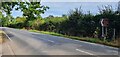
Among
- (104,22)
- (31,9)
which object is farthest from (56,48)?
(31,9)

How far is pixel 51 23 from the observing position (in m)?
52.8

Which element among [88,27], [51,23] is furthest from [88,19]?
[51,23]

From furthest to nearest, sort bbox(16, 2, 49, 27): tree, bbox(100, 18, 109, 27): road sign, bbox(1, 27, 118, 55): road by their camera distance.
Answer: bbox(16, 2, 49, 27): tree < bbox(100, 18, 109, 27): road sign < bbox(1, 27, 118, 55): road

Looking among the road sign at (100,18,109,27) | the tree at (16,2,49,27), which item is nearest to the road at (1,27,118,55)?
the road sign at (100,18,109,27)

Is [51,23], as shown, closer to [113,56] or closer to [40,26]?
[40,26]

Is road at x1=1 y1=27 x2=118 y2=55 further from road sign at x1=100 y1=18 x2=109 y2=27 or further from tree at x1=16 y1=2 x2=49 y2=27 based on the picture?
tree at x1=16 y1=2 x2=49 y2=27

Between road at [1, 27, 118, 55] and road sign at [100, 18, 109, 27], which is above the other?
road sign at [100, 18, 109, 27]

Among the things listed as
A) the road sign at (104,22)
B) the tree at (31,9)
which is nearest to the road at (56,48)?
the road sign at (104,22)

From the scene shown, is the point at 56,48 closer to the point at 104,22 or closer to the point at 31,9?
the point at 104,22

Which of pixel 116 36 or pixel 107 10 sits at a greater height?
pixel 107 10

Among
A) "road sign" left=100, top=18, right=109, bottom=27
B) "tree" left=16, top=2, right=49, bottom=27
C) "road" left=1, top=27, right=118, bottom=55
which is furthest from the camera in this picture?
"tree" left=16, top=2, right=49, bottom=27

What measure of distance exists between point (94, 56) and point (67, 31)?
2747 centimetres

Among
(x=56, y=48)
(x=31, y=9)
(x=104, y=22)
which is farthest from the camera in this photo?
(x=31, y=9)

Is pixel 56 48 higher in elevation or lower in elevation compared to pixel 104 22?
lower
